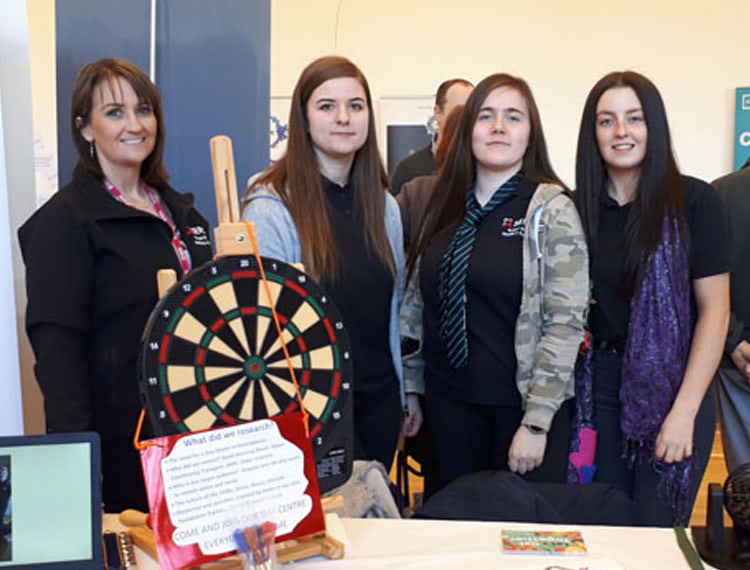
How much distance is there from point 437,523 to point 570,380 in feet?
2.26

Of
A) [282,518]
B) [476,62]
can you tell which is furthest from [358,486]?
[476,62]

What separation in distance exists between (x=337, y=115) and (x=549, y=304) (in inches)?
26.9

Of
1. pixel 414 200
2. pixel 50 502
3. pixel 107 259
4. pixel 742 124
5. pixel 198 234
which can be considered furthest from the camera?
pixel 742 124

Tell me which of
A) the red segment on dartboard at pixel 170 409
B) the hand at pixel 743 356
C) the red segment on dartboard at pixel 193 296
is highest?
the red segment on dartboard at pixel 193 296

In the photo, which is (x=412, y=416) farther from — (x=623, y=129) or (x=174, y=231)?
(x=623, y=129)

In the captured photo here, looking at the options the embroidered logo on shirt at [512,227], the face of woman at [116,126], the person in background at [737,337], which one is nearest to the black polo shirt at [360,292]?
the embroidered logo on shirt at [512,227]

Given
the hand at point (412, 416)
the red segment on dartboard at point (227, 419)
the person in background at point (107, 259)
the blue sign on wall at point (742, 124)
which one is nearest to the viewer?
the red segment on dartboard at point (227, 419)

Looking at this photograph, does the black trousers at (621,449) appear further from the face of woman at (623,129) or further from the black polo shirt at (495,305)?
the face of woman at (623,129)

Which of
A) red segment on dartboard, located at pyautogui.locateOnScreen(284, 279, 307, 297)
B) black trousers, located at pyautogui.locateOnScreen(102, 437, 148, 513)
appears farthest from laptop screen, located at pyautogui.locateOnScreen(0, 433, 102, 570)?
black trousers, located at pyautogui.locateOnScreen(102, 437, 148, 513)

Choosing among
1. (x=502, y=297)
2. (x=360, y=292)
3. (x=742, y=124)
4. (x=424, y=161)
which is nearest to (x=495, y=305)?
(x=502, y=297)

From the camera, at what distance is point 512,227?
190 centimetres

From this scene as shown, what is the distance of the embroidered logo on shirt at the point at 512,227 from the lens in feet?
6.19

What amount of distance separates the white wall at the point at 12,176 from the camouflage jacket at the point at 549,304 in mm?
1193

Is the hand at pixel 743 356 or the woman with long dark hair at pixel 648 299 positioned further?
the hand at pixel 743 356
